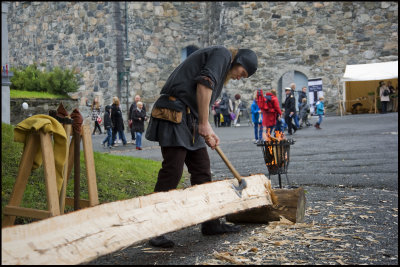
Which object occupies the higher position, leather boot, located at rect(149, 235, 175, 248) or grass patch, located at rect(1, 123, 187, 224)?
grass patch, located at rect(1, 123, 187, 224)

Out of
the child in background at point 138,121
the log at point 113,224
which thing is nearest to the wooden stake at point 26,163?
the log at point 113,224

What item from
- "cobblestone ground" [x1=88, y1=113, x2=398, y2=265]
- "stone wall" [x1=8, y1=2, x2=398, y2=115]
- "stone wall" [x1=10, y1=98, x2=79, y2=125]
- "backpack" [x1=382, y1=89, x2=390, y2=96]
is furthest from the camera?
"stone wall" [x1=8, y1=2, x2=398, y2=115]

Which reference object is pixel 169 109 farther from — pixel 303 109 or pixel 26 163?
pixel 303 109

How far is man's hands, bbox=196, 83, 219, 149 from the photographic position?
4.47m

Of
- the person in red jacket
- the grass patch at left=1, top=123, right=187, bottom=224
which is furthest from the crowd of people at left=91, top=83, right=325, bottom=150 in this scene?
the grass patch at left=1, top=123, right=187, bottom=224

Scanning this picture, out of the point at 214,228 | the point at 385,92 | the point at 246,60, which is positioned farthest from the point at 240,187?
the point at 385,92

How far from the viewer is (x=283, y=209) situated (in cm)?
528

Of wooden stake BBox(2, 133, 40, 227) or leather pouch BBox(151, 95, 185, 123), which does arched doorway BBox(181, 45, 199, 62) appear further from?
wooden stake BBox(2, 133, 40, 227)

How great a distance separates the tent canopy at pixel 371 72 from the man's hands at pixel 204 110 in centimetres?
2200

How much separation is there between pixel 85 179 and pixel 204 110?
3.32m

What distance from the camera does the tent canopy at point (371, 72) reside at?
83.3ft

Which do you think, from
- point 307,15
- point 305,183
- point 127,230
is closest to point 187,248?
point 127,230

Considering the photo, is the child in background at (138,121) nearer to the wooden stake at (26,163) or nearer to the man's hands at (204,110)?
the man's hands at (204,110)

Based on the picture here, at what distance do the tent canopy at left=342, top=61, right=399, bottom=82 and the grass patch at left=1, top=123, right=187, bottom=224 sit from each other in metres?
18.1
